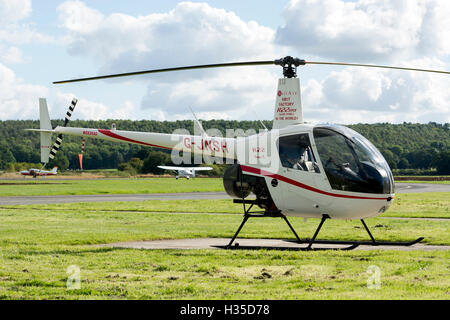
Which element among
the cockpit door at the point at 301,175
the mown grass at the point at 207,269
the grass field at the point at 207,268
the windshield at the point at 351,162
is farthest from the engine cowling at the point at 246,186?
the windshield at the point at 351,162

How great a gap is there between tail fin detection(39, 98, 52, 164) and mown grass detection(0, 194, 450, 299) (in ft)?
18.8

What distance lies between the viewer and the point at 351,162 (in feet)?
39.5

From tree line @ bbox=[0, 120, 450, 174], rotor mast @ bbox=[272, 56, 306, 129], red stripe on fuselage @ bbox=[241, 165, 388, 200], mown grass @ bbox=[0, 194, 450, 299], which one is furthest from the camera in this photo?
tree line @ bbox=[0, 120, 450, 174]

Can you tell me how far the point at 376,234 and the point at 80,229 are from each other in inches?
386

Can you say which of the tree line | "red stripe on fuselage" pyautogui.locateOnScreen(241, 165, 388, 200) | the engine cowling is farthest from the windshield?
the tree line

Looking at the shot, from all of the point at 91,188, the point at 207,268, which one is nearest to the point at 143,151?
the point at 91,188

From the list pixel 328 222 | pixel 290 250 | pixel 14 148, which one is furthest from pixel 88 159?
pixel 290 250

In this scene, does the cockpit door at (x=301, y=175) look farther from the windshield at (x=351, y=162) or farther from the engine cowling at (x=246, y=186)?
the engine cowling at (x=246, y=186)

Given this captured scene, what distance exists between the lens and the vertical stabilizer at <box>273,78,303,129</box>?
13.6 m

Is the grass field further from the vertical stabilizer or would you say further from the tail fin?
the tail fin

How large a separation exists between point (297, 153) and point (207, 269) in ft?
13.0

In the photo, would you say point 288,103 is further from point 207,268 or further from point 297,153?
point 207,268
